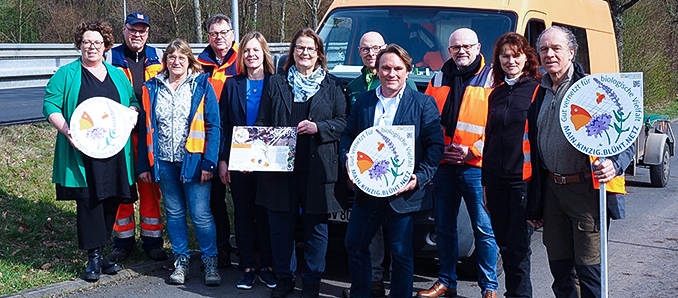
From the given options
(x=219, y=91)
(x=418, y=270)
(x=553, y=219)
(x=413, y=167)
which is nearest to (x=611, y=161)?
(x=553, y=219)

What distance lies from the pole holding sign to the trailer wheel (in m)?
7.59

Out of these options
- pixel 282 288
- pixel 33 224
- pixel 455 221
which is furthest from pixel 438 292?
pixel 33 224

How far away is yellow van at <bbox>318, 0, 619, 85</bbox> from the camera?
6945 mm

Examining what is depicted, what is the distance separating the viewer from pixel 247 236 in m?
6.18

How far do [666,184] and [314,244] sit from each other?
8.04 m

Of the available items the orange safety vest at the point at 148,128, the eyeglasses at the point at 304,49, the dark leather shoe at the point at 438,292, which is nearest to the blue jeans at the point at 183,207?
the orange safety vest at the point at 148,128

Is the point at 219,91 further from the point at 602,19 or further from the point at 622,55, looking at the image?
the point at 622,55

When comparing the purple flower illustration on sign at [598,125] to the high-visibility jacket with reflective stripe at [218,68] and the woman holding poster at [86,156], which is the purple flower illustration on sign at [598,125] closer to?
the high-visibility jacket with reflective stripe at [218,68]

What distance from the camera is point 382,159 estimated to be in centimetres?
496

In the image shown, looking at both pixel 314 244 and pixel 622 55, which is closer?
pixel 314 244

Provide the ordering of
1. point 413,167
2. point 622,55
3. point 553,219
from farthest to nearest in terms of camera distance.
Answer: point 622,55, point 413,167, point 553,219

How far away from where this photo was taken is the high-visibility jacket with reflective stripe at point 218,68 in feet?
20.7

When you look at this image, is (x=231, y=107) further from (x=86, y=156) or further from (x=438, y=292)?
(x=438, y=292)

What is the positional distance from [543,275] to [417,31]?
2.53 meters
